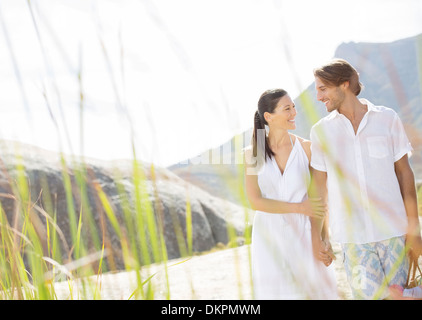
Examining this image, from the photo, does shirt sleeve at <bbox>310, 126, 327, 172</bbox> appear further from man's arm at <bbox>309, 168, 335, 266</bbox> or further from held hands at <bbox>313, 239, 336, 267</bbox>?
held hands at <bbox>313, 239, 336, 267</bbox>

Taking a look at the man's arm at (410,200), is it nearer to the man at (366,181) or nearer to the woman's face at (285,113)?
the man at (366,181)

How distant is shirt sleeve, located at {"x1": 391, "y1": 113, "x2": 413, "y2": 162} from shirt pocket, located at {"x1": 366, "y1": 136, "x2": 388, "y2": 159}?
0.12 feet

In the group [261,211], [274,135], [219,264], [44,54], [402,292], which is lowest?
[219,264]

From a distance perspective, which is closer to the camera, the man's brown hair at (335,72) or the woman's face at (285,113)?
the man's brown hair at (335,72)

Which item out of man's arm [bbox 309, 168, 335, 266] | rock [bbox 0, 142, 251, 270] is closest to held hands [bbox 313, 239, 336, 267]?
man's arm [bbox 309, 168, 335, 266]

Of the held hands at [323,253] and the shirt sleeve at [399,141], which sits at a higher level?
the shirt sleeve at [399,141]

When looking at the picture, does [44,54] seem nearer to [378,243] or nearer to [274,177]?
[274,177]

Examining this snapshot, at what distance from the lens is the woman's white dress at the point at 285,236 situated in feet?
5.94

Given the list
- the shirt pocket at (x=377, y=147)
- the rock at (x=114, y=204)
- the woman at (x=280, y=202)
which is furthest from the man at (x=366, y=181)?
the rock at (x=114, y=204)
